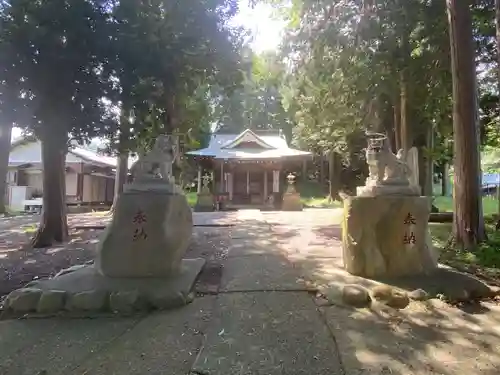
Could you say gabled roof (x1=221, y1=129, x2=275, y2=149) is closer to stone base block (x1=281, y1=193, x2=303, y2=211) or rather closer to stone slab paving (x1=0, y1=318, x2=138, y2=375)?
stone base block (x1=281, y1=193, x2=303, y2=211)

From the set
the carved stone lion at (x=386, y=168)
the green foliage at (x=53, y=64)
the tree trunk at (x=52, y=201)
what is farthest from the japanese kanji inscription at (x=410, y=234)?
the tree trunk at (x=52, y=201)

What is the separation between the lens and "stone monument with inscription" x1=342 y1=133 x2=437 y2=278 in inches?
207

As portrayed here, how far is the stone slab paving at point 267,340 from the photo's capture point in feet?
9.41

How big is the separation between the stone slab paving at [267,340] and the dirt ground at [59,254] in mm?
1099

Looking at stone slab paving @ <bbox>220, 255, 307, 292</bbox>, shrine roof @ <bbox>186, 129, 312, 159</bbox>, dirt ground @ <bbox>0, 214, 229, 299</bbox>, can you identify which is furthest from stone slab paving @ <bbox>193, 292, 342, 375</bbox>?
shrine roof @ <bbox>186, 129, 312, 159</bbox>

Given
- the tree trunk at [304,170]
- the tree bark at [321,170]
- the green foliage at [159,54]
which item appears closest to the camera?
the green foliage at [159,54]

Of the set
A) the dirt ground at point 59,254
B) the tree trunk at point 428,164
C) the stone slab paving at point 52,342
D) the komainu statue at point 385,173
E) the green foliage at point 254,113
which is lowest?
the stone slab paving at point 52,342

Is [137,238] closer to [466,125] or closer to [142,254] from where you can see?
[142,254]

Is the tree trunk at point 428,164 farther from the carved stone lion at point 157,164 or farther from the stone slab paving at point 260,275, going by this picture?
the carved stone lion at point 157,164

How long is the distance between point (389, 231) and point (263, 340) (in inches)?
107

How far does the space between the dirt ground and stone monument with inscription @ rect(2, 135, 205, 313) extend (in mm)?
592

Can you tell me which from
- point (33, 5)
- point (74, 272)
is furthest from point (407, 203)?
point (33, 5)

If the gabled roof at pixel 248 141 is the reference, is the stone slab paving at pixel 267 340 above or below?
below

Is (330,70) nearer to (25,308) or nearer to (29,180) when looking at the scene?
(25,308)
